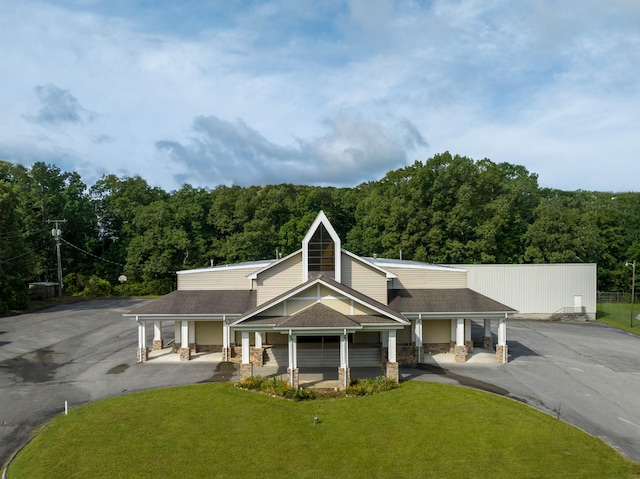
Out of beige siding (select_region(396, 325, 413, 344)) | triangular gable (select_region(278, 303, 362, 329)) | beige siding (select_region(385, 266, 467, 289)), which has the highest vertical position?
beige siding (select_region(385, 266, 467, 289))

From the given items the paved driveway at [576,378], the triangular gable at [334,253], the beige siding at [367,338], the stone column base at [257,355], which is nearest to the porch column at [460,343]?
the paved driveway at [576,378]

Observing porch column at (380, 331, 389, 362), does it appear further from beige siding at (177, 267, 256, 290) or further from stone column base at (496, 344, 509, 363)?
beige siding at (177, 267, 256, 290)

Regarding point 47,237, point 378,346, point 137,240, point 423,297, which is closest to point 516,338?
point 423,297

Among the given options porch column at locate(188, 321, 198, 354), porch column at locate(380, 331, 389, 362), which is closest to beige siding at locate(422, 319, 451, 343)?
porch column at locate(380, 331, 389, 362)

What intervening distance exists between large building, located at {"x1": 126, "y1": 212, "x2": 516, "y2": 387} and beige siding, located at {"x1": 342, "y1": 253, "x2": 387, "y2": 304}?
0.06 m

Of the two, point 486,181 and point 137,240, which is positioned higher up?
point 486,181

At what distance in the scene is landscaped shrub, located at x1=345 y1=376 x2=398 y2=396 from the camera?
64.6ft

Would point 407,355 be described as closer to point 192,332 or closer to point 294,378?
point 294,378

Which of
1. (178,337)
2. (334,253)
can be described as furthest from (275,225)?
(334,253)

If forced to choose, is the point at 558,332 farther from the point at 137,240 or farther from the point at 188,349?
the point at 137,240

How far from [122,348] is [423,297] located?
62.6 feet

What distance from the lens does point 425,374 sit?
23.0 m

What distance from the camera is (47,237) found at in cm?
5816

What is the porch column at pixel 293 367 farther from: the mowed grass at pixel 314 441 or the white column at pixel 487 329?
the white column at pixel 487 329
